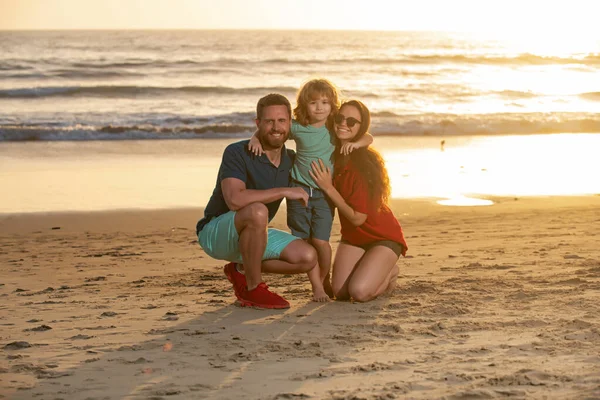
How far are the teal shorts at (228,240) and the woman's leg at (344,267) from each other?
1.50 ft

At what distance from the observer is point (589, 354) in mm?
4285

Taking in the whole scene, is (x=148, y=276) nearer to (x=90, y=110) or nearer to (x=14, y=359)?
(x=14, y=359)

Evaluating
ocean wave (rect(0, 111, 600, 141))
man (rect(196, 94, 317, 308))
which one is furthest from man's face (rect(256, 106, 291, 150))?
ocean wave (rect(0, 111, 600, 141))

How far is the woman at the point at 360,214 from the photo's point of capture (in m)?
5.66

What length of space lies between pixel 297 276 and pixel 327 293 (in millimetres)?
825

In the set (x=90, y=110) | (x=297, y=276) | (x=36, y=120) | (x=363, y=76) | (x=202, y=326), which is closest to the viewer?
(x=202, y=326)

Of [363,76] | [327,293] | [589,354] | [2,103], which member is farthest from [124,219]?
[363,76]

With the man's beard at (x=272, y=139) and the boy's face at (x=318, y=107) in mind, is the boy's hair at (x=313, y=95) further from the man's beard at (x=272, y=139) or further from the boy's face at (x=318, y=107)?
the man's beard at (x=272, y=139)

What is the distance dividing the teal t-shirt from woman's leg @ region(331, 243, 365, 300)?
21.9 inches

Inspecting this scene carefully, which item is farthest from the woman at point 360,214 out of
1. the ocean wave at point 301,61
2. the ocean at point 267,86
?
the ocean wave at point 301,61

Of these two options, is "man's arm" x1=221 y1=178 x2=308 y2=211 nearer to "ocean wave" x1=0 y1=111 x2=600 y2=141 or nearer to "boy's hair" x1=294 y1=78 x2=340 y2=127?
"boy's hair" x1=294 y1=78 x2=340 y2=127

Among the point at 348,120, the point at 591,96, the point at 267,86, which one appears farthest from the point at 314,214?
the point at 267,86

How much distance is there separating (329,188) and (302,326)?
976mm

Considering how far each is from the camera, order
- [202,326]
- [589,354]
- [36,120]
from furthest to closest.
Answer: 1. [36,120]
2. [202,326]
3. [589,354]
